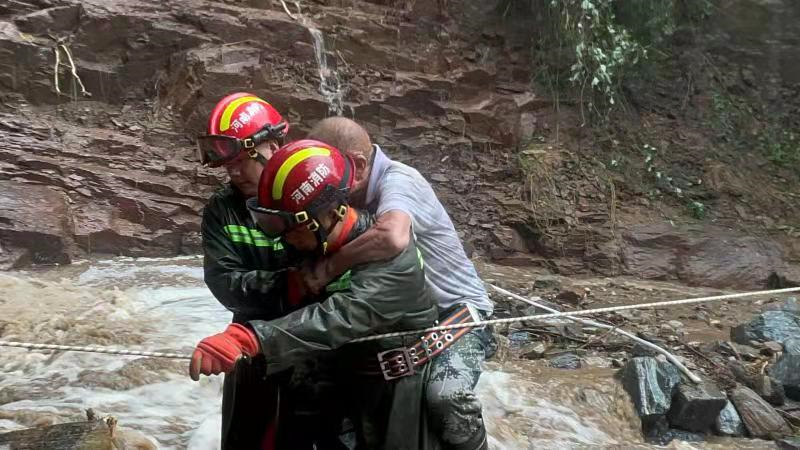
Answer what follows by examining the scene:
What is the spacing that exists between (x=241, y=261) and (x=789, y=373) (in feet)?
13.6

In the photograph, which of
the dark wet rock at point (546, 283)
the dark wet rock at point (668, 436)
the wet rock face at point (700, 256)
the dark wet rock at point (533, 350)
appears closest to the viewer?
the dark wet rock at point (668, 436)

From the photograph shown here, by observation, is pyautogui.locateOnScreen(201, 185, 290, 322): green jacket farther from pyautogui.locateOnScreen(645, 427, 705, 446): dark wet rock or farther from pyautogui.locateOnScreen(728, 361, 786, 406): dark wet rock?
pyautogui.locateOnScreen(728, 361, 786, 406): dark wet rock

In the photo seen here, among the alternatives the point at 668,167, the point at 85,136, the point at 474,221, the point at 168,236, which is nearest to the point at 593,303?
the point at 474,221

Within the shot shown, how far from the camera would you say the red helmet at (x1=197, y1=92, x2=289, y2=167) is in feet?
8.96

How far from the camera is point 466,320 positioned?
2.87 meters

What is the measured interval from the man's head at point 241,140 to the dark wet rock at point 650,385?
3037mm

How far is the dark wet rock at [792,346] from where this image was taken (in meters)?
5.34

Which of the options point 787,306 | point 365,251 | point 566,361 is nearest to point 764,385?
point 566,361

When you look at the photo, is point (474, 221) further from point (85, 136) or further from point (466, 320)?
point (466, 320)

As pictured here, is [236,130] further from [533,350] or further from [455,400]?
[533,350]

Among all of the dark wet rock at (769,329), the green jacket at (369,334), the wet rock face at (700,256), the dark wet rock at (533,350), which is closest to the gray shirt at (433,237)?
the green jacket at (369,334)

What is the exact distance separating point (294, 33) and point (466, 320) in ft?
25.1

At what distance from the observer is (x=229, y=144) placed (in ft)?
8.96

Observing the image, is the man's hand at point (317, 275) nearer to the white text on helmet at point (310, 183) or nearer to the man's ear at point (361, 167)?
the white text on helmet at point (310, 183)
